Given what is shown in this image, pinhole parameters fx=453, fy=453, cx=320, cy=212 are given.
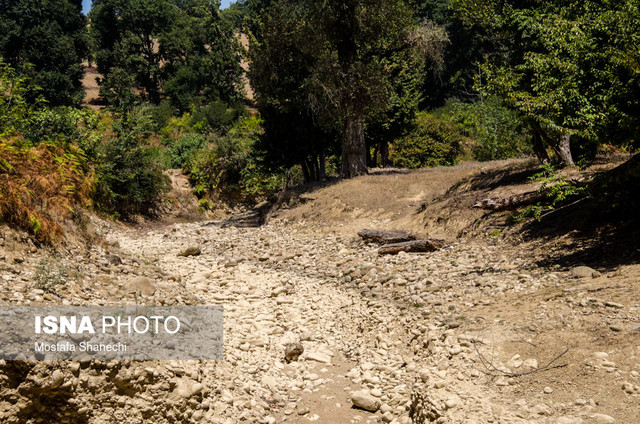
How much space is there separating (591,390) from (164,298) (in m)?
5.43

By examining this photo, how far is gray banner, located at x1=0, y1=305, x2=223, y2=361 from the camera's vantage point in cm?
452

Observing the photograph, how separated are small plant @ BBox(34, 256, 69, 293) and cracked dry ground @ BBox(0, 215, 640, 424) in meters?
0.12

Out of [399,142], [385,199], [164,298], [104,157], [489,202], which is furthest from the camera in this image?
[399,142]

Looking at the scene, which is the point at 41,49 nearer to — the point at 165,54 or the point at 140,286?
the point at 165,54

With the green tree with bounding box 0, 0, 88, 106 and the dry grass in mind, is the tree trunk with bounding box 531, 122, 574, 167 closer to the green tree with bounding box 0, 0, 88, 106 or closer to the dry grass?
the dry grass

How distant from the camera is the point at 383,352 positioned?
6.46 metres

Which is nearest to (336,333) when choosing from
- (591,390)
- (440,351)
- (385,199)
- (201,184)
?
(440,351)

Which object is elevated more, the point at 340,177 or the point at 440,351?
the point at 340,177

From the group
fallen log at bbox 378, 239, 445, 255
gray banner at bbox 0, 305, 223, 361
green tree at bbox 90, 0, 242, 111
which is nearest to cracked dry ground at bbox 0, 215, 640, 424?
gray banner at bbox 0, 305, 223, 361

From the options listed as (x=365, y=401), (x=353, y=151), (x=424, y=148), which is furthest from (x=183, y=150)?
(x=365, y=401)

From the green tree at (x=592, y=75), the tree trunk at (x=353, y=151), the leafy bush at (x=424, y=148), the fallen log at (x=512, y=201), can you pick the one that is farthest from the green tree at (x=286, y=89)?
the green tree at (x=592, y=75)

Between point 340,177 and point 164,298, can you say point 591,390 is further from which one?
point 340,177

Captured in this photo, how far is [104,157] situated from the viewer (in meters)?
17.2

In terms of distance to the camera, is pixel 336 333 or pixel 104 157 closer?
pixel 336 333
